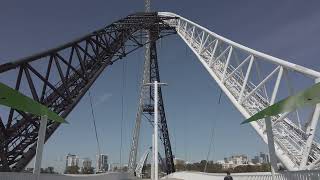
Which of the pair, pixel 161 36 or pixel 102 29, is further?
pixel 161 36

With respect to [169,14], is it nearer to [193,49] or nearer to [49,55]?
[193,49]

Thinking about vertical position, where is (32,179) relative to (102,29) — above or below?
below

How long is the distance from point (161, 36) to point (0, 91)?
146 feet

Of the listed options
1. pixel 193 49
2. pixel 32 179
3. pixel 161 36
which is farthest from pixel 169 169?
pixel 32 179

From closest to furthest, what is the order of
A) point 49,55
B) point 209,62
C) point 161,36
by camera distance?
point 49,55 → point 209,62 → point 161,36

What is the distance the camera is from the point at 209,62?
4241 cm

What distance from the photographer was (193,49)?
153 feet

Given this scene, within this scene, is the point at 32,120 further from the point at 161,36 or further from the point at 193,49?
the point at 161,36

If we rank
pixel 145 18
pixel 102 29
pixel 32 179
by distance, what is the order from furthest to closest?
1. pixel 145 18
2. pixel 102 29
3. pixel 32 179

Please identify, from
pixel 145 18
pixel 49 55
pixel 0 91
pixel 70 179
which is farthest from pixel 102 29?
pixel 0 91

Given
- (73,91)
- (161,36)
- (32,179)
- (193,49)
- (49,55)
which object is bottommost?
(32,179)

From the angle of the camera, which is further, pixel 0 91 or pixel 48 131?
pixel 48 131

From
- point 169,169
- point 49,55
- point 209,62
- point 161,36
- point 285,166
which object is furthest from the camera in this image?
point 169,169

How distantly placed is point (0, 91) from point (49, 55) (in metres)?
21.4
